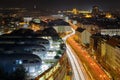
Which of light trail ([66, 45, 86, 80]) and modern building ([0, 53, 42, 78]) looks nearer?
modern building ([0, 53, 42, 78])

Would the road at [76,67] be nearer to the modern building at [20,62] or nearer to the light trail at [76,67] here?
the light trail at [76,67]

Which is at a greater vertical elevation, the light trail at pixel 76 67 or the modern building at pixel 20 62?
the modern building at pixel 20 62

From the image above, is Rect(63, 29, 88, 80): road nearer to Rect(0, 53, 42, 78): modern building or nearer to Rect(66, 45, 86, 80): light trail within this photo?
Rect(66, 45, 86, 80): light trail

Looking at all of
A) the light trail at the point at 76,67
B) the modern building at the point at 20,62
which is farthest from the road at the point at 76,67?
the modern building at the point at 20,62

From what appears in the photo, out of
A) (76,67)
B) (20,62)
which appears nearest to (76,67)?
(76,67)

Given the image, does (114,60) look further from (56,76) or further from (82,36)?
(82,36)

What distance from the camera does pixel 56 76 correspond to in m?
15.3

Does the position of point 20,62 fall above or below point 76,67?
above

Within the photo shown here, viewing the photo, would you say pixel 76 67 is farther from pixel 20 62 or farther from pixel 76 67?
pixel 20 62

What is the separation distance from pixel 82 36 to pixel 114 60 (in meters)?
12.3

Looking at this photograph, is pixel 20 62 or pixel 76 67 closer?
pixel 20 62

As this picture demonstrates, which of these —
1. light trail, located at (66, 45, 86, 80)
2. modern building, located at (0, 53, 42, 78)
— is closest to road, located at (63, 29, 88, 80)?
light trail, located at (66, 45, 86, 80)

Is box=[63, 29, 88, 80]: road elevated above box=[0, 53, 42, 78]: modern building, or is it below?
below

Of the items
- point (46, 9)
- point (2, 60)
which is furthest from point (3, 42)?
point (46, 9)
